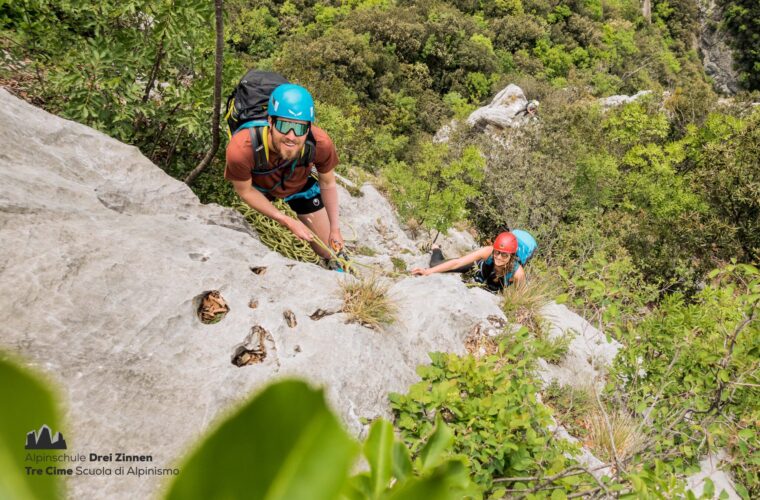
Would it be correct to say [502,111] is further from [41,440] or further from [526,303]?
[41,440]

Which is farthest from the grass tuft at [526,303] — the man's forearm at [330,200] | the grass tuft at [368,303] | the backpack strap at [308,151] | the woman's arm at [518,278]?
the backpack strap at [308,151]

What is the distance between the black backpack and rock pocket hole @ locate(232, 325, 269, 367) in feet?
5.37

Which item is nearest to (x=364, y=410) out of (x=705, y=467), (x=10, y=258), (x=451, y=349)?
(x=451, y=349)

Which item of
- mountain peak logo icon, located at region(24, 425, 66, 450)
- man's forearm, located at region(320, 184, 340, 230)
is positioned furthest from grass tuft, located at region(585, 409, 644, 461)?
mountain peak logo icon, located at region(24, 425, 66, 450)

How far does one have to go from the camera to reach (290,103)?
3.36 metres

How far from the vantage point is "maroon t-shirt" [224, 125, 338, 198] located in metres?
3.63

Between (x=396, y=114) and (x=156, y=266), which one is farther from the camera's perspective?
(x=396, y=114)

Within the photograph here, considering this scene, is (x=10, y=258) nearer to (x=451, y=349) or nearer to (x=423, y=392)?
(x=423, y=392)

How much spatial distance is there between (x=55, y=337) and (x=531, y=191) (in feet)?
47.9

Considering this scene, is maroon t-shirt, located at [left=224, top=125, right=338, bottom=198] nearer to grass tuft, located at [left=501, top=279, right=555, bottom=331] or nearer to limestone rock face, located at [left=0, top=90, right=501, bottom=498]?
limestone rock face, located at [left=0, top=90, right=501, bottom=498]

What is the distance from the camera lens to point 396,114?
84.8ft

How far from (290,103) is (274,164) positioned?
28.7 inches

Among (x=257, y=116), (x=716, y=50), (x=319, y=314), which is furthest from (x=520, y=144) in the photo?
(x=716, y=50)

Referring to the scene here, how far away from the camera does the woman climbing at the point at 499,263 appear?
17.6ft
